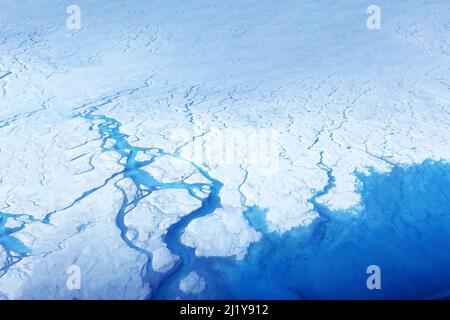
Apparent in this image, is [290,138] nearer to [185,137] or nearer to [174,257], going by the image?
[185,137]

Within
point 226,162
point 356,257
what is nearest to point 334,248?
point 356,257

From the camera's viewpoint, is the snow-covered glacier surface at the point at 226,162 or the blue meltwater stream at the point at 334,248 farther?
the snow-covered glacier surface at the point at 226,162

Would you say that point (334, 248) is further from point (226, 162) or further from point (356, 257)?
point (226, 162)

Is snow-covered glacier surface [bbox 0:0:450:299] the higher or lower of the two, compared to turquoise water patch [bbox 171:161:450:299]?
higher

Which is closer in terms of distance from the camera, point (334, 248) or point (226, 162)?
point (334, 248)

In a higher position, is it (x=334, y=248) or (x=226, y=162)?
(x=226, y=162)

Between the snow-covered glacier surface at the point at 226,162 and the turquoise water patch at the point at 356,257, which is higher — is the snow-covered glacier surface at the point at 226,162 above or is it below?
above

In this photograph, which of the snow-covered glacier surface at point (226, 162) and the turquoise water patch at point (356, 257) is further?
the snow-covered glacier surface at point (226, 162)
